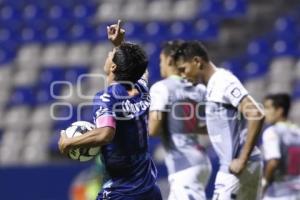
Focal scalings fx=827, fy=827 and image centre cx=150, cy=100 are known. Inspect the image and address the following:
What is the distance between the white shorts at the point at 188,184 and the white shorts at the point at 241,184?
0.63 meters

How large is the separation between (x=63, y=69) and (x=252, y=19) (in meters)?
4.01

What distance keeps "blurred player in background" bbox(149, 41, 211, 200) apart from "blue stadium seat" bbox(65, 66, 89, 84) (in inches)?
327

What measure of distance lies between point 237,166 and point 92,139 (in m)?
2.03

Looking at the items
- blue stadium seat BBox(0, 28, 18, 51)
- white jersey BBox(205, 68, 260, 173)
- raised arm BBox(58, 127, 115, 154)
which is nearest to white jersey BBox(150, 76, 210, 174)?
white jersey BBox(205, 68, 260, 173)

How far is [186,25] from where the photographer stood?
55.0 feet

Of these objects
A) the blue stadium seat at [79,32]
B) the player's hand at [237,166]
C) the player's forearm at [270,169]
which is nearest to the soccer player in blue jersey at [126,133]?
the player's hand at [237,166]

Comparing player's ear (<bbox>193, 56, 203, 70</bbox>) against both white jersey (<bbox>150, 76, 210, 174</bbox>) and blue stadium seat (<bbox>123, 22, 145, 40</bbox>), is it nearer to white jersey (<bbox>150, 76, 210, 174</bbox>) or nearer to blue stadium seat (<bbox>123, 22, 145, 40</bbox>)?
white jersey (<bbox>150, 76, 210, 174</bbox>)

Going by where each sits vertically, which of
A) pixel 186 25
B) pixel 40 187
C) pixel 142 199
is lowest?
pixel 40 187

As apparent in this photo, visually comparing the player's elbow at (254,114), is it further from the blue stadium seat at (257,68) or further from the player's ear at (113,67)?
the blue stadium seat at (257,68)

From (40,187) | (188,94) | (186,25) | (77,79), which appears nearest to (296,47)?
(186,25)

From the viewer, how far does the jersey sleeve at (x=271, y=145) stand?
30.0 ft

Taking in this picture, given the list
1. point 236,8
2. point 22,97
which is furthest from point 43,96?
point 236,8

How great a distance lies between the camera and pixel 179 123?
833 centimetres

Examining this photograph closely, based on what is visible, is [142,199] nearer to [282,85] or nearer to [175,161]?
[175,161]
